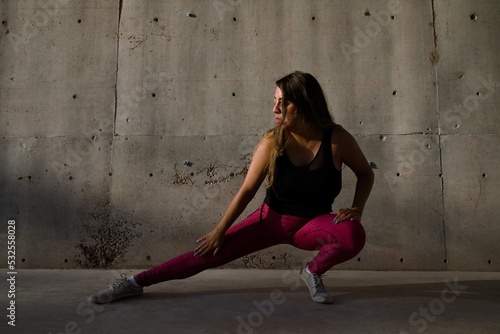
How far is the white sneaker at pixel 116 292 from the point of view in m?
1.77

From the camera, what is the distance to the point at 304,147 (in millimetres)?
1868

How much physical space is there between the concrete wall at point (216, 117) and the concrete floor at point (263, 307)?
0.40m

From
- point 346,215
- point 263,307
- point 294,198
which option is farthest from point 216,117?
point 263,307

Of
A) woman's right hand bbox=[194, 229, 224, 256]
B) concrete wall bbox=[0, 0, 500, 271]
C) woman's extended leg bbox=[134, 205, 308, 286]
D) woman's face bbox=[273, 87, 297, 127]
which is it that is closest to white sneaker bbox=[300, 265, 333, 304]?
woman's extended leg bbox=[134, 205, 308, 286]

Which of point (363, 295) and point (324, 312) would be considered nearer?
point (324, 312)

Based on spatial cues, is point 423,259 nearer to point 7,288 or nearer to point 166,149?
point 166,149

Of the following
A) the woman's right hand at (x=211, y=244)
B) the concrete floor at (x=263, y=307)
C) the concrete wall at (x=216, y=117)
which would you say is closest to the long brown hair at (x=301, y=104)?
the woman's right hand at (x=211, y=244)

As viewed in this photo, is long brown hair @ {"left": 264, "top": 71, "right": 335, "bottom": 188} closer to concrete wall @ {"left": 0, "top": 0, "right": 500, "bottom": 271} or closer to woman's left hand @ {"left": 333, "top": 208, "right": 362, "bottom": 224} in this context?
woman's left hand @ {"left": 333, "top": 208, "right": 362, "bottom": 224}

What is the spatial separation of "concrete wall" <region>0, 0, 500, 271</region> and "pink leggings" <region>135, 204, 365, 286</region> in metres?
0.89

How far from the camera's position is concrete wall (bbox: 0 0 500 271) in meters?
2.67

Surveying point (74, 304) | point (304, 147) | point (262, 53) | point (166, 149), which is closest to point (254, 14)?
point (262, 53)

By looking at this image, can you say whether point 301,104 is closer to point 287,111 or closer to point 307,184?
point 287,111

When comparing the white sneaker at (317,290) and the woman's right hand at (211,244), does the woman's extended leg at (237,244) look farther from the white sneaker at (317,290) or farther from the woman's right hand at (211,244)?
the white sneaker at (317,290)

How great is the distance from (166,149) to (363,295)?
5.24 feet
